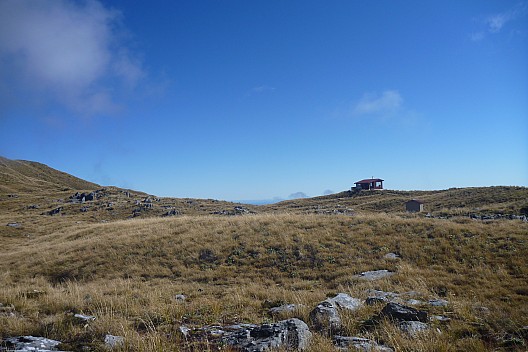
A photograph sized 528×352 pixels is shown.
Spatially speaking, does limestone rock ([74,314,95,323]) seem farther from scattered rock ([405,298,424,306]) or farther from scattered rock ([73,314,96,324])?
scattered rock ([405,298,424,306])

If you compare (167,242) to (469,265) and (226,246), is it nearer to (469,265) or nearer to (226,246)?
(226,246)

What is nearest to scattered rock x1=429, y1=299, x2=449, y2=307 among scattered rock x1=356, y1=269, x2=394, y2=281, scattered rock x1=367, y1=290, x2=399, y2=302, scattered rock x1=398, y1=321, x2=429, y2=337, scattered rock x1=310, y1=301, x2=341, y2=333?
scattered rock x1=367, y1=290, x2=399, y2=302

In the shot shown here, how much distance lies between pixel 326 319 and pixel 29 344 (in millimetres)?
5625

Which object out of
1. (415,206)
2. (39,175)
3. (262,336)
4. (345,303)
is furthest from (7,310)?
(39,175)

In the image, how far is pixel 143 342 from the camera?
4.92 metres

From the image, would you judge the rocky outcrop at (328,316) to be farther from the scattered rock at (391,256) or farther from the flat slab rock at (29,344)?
the scattered rock at (391,256)

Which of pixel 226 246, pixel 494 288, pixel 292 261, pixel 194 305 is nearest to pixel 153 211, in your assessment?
pixel 226 246

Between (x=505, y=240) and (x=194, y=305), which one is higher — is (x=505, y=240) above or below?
above

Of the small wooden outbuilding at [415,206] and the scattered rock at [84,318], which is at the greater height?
the small wooden outbuilding at [415,206]

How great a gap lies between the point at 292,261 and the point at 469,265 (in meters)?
7.91

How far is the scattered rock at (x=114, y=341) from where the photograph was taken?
5012 mm

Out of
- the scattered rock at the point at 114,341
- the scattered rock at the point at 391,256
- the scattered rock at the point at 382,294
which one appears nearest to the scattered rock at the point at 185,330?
the scattered rock at the point at 114,341

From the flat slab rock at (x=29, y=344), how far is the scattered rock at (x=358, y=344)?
4957 millimetres

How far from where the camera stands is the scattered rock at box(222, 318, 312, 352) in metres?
5.02
